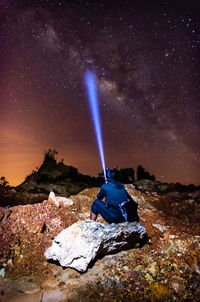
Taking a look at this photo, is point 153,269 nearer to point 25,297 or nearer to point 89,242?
point 89,242

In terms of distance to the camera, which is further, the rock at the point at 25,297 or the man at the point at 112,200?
the man at the point at 112,200

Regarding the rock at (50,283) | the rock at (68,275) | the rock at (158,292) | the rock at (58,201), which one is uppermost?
the rock at (58,201)

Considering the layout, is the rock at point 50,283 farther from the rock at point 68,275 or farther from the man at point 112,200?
the man at point 112,200

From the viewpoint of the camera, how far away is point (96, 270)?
443 cm

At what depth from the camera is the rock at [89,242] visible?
14.7ft

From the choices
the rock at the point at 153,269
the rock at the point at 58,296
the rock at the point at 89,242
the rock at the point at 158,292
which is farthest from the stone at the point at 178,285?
the rock at the point at 58,296

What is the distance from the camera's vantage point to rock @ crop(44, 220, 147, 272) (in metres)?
4.48

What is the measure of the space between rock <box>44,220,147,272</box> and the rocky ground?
0.80 feet

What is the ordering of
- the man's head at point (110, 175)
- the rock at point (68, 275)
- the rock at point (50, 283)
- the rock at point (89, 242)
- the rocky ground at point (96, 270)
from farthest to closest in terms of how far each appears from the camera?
the man's head at point (110, 175), the rock at point (89, 242), the rock at point (68, 275), the rock at point (50, 283), the rocky ground at point (96, 270)

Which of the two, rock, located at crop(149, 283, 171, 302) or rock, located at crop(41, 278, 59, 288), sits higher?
rock, located at crop(41, 278, 59, 288)

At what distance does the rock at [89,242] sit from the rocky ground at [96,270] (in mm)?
243

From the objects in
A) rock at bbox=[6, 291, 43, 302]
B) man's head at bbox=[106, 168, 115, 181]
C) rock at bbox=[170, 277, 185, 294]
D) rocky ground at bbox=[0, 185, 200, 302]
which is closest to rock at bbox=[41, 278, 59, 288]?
rocky ground at bbox=[0, 185, 200, 302]

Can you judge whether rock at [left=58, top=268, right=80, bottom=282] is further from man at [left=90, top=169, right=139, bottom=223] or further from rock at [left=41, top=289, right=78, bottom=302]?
man at [left=90, top=169, right=139, bottom=223]

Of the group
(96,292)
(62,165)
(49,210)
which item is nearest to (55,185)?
(62,165)
